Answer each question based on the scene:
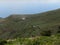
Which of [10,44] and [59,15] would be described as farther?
[59,15]

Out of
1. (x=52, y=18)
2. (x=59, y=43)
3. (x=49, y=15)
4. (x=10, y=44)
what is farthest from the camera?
(x=49, y=15)

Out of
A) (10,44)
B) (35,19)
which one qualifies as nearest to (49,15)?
(35,19)

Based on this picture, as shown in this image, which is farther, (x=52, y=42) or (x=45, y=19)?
(x=45, y=19)

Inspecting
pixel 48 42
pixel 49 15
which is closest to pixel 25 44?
pixel 48 42

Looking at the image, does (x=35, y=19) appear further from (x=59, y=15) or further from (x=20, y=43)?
(x=20, y=43)

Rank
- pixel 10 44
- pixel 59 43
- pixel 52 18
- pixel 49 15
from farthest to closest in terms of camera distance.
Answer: pixel 49 15
pixel 52 18
pixel 10 44
pixel 59 43

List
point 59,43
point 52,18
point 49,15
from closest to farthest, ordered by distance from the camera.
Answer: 1. point 59,43
2. point 52,18
3. point 49,15

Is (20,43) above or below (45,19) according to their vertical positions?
above

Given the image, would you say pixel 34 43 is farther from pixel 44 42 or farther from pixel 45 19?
pixel 45 19

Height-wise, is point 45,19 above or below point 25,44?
below
